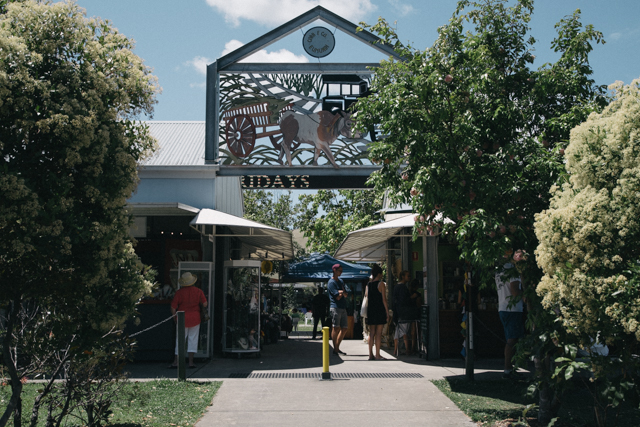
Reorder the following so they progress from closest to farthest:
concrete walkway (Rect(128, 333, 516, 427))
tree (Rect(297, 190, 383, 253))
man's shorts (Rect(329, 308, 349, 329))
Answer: concrete walkway (Rect(128, 333, 516, 427))
man's shorts (Rect(329, 308, 349, 329))
tree (Rect(297, 190, 383, 253))

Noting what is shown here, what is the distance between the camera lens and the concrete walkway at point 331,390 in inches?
257

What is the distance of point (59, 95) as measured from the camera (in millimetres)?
4410

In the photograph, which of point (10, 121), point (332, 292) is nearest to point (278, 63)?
point (332, 292)

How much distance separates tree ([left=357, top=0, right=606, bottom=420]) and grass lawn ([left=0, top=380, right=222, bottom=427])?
3.54m

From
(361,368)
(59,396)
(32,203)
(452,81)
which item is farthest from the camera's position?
(361,368)

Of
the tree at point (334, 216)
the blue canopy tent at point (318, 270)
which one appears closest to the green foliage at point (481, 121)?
the blue canopy tent at point (318, 270)

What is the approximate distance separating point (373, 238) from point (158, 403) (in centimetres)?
951

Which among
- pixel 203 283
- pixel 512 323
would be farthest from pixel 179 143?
pixel 512 323

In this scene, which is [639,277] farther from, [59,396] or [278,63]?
[278,63]

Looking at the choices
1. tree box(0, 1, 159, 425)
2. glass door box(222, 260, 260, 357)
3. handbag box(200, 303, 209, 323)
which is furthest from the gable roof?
tree box(0, 1, 159, 425)

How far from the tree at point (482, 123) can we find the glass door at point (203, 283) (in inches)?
226

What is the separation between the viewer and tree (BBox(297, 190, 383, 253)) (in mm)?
29391

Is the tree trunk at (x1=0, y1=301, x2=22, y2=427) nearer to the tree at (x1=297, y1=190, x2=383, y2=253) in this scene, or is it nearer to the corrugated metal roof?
the corrugated metal roof

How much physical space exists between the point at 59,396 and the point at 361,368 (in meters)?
6.21
